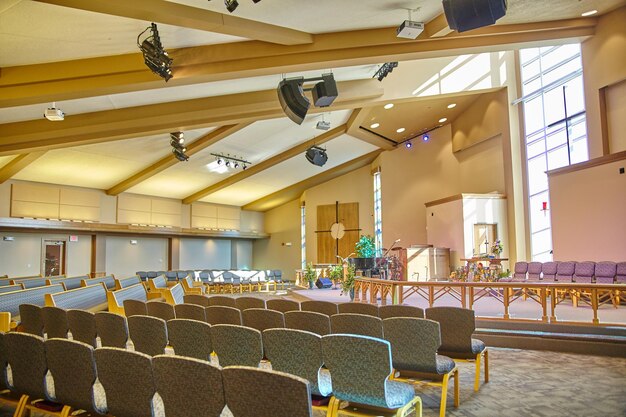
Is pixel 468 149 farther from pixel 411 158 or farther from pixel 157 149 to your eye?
pixel 157 149

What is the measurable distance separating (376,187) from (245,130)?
8.19 m

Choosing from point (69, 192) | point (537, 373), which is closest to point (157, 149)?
point (69, 192)

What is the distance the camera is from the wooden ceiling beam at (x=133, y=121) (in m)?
9.25

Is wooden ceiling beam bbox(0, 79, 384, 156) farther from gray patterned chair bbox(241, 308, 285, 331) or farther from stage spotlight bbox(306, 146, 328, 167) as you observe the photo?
gray patterned chair bbox(241, 308, 285, 331)

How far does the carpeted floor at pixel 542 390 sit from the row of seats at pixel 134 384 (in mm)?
775

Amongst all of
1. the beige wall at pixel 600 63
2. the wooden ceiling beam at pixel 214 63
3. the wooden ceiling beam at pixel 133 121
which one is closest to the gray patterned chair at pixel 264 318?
the wooden ceiling beam at pixel 214 63

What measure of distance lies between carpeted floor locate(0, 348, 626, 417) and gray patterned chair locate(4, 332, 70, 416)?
74cm

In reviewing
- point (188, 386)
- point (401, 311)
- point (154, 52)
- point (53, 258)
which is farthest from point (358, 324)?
point (53, 258)

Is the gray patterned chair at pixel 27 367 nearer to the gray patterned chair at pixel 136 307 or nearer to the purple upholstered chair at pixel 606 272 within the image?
the gray patterned chair at pixel 136 307

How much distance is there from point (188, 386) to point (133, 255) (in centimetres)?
1642

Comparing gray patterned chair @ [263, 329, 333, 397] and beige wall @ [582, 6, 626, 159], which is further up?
beige wall @ [582, 6, 626, 159]

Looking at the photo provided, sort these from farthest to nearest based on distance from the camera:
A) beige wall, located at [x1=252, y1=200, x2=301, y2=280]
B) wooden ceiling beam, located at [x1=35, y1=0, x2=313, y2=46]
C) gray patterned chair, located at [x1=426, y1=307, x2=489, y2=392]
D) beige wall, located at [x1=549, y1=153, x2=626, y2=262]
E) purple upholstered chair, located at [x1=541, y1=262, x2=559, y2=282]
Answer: beige wall, located at [x1=252, y1=200, x2=301, y2=280]
purple upholstered chair, located at [x1=541, y1=262, x2=559, y2=282]
beige wall, located at [x1=549, y1=153, x2=626, y2=262]
wooden ceiling beam, located at [x1=35, y1=0, x2=313, y2=46]
gray patterned chair, located at [x1=426, y1=307, x2=489, y2=392]

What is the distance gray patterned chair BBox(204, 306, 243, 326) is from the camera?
4.42 m

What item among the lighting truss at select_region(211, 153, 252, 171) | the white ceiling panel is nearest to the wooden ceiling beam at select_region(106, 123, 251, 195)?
the lighting truss at select_region(211, 153, 252, 171)
